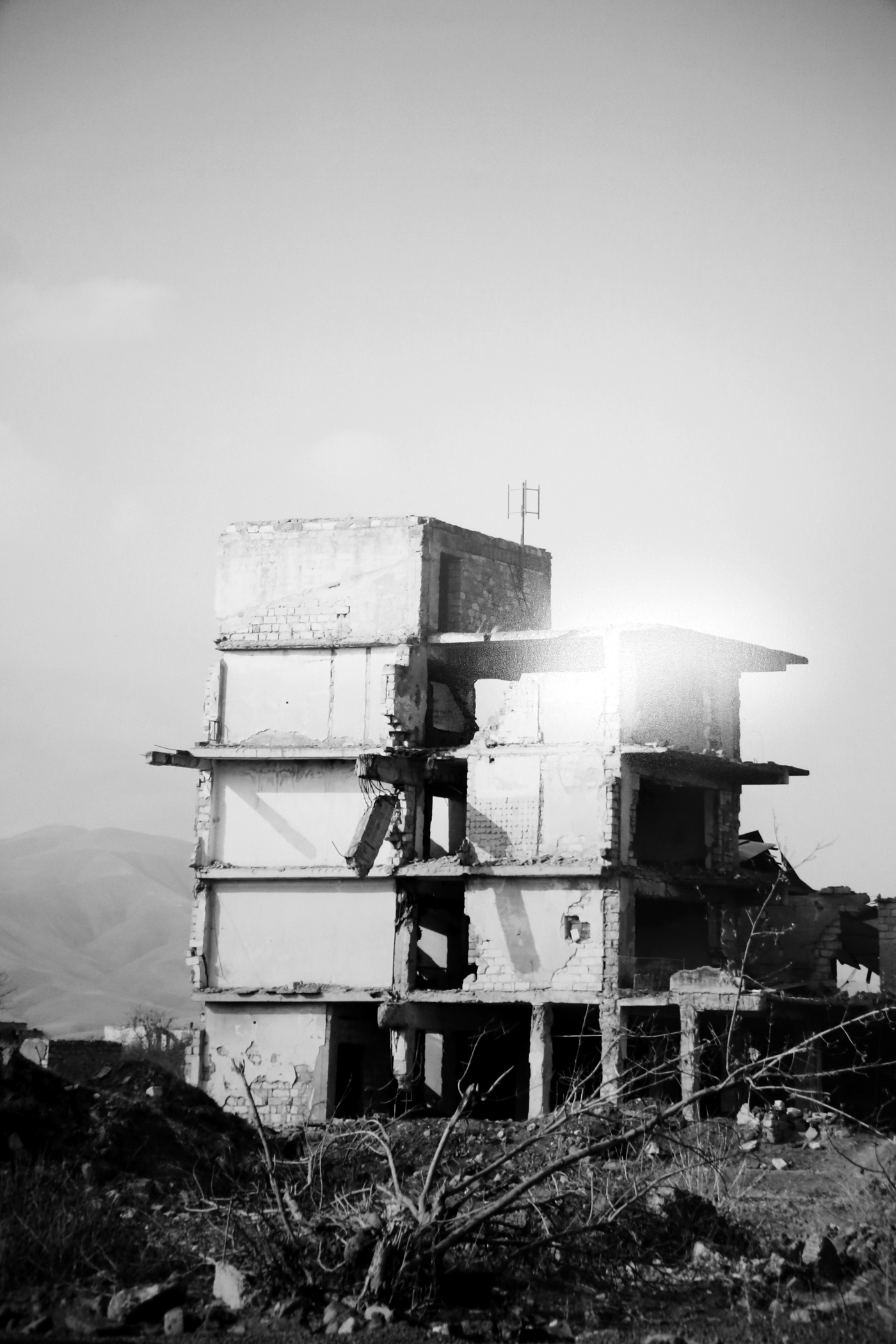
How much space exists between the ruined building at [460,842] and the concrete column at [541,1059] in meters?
0.05

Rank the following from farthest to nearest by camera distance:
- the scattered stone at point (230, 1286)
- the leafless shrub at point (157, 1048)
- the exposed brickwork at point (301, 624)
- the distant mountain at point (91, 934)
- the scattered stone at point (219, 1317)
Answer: the distant mountain at point (91, 934)
the leafless shrub at point (157, 1048)
the exposed brickwork at point (301, 624)
the scattered stone at point (230, 1286)
the scattered stone at point (219, 1317)

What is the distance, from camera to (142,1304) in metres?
14.9

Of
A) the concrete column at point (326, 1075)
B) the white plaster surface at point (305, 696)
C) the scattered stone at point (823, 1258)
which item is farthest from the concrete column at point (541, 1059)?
the scattered stone at point (823, 1258)

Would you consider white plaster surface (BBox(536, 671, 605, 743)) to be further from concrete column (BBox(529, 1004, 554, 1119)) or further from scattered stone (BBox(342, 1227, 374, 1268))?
scattered stone (BBox(342, 1227, 374, 1268))

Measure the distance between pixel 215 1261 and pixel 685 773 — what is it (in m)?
20.7

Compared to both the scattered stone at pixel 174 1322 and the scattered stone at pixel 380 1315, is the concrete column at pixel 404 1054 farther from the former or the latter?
the scattered stone at pixel 174 1322

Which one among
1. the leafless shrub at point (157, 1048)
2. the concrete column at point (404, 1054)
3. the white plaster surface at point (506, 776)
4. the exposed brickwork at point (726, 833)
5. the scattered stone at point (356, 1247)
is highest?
the white plaster surface at point (506, 776)

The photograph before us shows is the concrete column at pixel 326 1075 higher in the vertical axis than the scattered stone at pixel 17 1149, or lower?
lower

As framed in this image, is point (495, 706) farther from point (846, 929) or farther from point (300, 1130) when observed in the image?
point (300, 1130)

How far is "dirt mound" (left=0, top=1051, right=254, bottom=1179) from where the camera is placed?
63.4ft

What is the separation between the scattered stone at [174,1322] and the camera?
47.8 ft

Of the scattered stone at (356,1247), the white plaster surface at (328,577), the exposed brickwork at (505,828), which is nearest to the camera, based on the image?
the scattered stone at (356,1247)

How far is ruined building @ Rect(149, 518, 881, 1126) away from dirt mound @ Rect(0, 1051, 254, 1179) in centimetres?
1105

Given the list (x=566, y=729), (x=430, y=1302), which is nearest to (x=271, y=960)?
(x=566, y=729)
